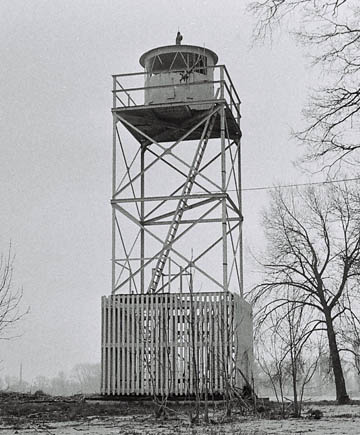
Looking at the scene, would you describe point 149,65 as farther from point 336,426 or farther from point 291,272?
point 336,426

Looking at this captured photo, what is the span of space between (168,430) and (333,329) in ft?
65.7

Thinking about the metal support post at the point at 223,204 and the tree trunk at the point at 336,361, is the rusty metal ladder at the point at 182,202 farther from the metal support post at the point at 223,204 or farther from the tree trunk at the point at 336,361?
the tree trunk at the point at 336,361

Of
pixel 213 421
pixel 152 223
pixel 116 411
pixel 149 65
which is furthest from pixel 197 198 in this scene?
pixel 213 421

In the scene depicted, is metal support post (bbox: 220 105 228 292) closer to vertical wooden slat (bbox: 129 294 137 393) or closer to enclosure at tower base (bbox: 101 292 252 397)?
enclosure at tower base (bbox: 101 292 252 397)

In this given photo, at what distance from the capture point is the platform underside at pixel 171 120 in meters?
27.6

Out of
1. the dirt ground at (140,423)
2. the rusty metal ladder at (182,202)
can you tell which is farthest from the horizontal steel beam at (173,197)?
the dirt ground at (140,423)

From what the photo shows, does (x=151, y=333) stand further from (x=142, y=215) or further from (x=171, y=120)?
(x=171, y=120)

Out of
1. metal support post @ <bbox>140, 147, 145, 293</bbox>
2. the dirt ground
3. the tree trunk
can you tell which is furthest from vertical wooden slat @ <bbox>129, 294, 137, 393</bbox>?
the tree trunk

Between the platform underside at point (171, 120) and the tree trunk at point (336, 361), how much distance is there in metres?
8.41

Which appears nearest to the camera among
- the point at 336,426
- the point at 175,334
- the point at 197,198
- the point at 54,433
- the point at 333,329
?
the point at 54,433

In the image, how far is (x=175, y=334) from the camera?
82.4ft

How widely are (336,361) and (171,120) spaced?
1147cm

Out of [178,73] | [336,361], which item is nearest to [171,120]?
[178,73]

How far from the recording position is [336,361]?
3300 centimetres
